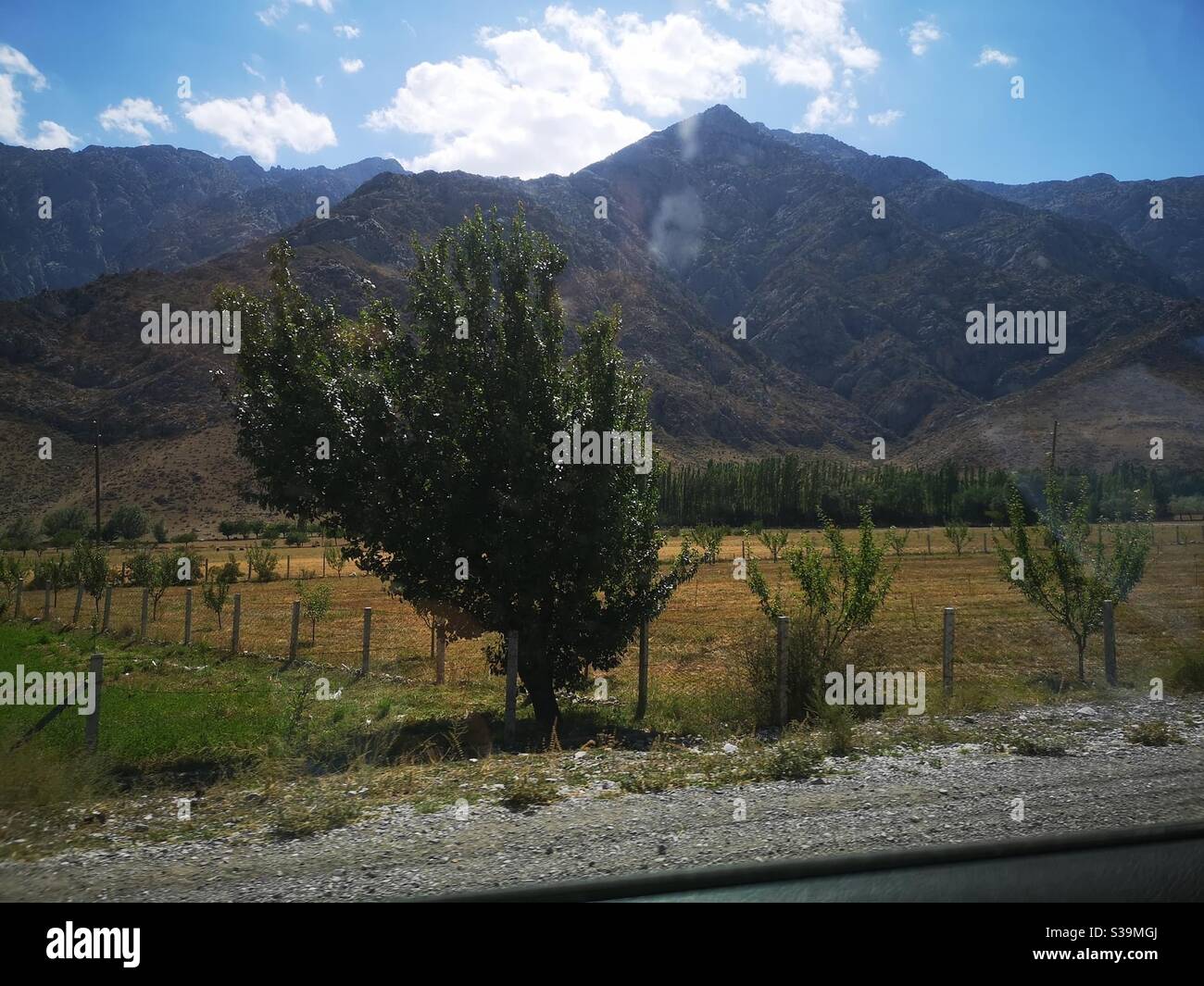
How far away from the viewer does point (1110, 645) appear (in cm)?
1473

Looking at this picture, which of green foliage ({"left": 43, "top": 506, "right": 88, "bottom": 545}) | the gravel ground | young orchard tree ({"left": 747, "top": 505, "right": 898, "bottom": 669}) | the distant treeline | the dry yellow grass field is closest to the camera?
the gravel ground

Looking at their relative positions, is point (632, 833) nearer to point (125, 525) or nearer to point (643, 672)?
point (643, 672)

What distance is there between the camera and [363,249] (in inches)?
6255

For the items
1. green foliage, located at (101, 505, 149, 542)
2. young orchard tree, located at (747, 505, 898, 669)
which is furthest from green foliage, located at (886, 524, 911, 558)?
green foliage, located at (101, 505, 149, 542)

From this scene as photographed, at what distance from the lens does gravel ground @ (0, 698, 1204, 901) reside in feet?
16.8

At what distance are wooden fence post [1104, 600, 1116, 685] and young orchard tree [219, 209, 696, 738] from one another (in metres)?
8.40

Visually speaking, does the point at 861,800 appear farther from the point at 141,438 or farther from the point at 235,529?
the point at 141,438

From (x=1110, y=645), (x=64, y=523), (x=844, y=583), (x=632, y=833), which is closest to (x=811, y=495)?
(x=64, y=523)

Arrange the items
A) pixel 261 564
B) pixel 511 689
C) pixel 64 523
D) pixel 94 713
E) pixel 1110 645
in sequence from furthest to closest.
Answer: pixel 64 523, pixel 261 564, pixel 1110 645, pixel 511 689, pixel 94 713

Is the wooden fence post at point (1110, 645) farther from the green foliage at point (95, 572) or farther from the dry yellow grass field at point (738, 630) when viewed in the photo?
the green foliage at point (95, 572)

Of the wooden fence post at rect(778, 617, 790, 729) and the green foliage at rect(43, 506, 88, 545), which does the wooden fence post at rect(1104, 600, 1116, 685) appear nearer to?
the wooden fence post at rect(778, 617, 790, 729)

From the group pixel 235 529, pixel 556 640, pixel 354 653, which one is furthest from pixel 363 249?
pixel 556 640

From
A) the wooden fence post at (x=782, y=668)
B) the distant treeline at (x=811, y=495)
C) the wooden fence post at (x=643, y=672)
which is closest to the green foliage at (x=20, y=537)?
the distant treeline at (x=811, y=495)

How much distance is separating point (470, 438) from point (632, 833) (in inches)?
281
